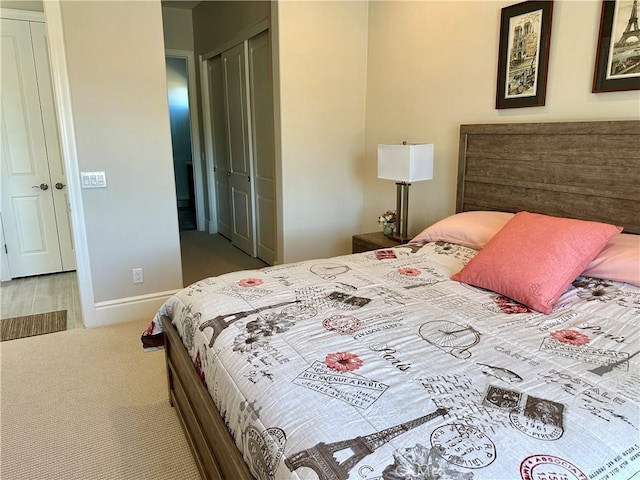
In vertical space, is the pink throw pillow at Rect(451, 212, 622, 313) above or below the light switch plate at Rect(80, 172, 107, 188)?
below

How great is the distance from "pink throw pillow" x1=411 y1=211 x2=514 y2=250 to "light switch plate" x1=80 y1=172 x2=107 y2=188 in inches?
83.1

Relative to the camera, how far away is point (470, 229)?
7.86 ft

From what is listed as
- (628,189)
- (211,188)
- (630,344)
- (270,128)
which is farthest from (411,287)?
(211,188)

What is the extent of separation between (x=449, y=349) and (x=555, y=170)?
146 centimetres

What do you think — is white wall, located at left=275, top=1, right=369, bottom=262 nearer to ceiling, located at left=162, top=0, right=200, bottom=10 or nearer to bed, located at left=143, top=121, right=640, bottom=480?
bed, located at left=143, top=121, right=640, bottom=480

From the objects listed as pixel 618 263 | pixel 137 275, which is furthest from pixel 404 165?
pixel 137 275

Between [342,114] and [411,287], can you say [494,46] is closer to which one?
[342,114]

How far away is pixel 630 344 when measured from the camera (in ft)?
4.53

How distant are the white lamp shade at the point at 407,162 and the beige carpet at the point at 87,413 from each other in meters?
1.92

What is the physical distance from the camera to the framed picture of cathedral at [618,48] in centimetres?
198

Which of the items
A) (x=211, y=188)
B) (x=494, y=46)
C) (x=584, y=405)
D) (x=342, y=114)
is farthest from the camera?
(x=211, y=188)

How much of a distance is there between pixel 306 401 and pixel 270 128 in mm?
3415

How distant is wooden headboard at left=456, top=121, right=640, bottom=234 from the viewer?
2021 mm

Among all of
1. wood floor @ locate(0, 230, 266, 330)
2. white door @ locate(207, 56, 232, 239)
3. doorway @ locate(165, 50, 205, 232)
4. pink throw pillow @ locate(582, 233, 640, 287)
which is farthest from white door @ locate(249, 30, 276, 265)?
pink throw pillow @ locate(582, 233, 640, 287)
